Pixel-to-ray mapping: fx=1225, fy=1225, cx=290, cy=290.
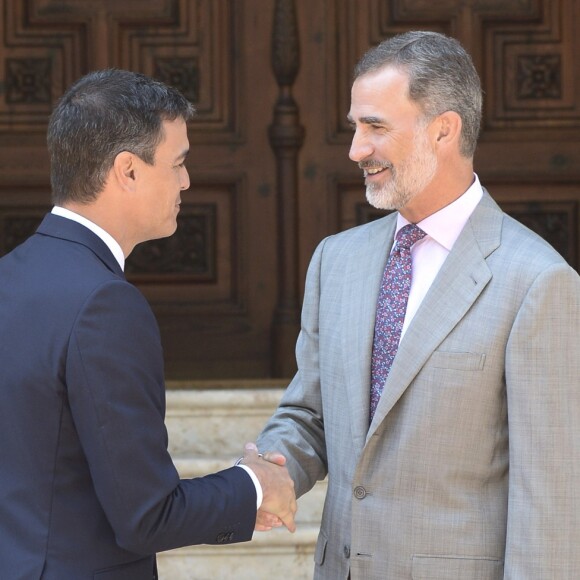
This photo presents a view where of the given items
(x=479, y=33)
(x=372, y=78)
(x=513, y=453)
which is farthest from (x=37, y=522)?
(x=479, y=33)

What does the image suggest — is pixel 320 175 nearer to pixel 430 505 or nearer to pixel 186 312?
pixel 186 312

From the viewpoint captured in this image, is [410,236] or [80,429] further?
[410,236]

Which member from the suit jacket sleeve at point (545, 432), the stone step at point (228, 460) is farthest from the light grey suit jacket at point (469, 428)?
the stone step at point (228, 460)

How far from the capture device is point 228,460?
4266 mm

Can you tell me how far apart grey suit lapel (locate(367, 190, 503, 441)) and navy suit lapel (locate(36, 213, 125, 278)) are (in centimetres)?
58

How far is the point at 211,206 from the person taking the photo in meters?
4.91

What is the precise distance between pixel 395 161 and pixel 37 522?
1008 millimetres

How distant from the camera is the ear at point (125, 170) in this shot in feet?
7.37

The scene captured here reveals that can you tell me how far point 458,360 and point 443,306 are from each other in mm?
118

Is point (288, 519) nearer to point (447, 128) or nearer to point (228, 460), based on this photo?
point (447, 128)

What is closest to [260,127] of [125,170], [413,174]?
[413,174]

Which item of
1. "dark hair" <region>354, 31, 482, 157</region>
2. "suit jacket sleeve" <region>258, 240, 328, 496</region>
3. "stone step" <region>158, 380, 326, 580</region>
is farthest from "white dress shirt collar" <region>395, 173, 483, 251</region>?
"stone step" <region>158, 380, 326, 580</region>

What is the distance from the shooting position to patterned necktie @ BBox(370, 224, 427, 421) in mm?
2500

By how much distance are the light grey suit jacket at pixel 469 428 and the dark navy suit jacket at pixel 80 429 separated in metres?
0.45
